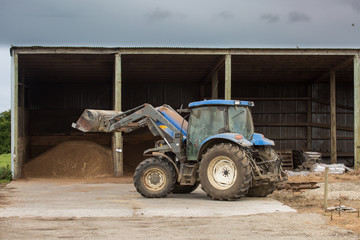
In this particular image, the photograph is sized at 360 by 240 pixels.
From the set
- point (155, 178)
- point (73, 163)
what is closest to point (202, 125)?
point (155, 178)

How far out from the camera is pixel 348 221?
8.47 metres

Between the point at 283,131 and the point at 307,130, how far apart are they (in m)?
1.35

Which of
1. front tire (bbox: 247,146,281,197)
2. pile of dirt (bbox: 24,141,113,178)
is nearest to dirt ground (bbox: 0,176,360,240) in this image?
front tire (bbox: 247,146,281,197)

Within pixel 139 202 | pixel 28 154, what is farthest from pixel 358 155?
pixel 28 154

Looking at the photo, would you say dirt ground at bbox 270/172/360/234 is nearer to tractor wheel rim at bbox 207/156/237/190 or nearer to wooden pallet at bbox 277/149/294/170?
tractor wheel rim at bbox 207/156/237/190

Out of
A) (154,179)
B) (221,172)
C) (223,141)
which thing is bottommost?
(154,179)

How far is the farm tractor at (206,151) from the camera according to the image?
1102 cm

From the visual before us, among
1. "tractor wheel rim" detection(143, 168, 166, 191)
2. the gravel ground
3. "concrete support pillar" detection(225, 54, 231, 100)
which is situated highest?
"concrete support pillar" detection(225, 54, 231, 100)

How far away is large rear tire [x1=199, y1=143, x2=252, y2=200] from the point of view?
35.4 feet

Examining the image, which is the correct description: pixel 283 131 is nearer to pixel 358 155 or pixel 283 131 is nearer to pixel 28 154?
pixel 358 155

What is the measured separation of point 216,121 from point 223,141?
1.79 feet

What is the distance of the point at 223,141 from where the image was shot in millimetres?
11430

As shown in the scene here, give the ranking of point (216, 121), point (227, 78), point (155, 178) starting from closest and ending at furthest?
point (216, 121) → point (155, 178) → point (227, 78)

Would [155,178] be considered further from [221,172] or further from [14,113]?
[14,113]
